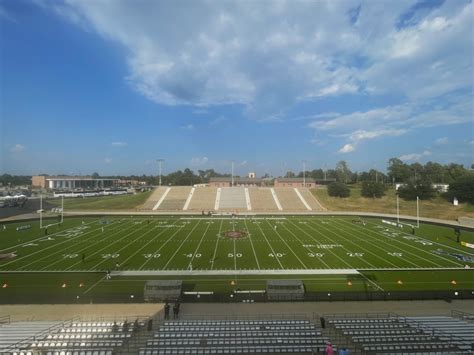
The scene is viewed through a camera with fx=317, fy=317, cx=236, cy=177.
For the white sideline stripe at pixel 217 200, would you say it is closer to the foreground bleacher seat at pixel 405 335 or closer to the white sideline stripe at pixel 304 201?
the white sideline stripe at pixel 304 201

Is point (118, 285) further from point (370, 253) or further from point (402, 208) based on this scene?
point (402, 208)

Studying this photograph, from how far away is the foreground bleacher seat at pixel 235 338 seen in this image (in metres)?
11.4

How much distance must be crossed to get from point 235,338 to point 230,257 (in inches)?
634

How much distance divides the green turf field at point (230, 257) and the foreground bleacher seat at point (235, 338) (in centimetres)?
734

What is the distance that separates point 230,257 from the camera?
93.3 ft

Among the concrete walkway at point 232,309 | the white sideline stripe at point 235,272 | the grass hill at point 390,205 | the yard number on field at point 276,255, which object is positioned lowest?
the concrete walkway at point 232,309

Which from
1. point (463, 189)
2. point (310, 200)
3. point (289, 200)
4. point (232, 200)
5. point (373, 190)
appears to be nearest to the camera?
point (463, 189)

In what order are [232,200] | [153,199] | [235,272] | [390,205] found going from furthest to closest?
[153,199] < [232,200] < [390,205] < [235,272]

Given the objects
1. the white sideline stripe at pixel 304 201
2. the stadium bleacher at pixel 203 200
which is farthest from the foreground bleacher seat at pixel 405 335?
the stadium bleacher at pixel 203 200

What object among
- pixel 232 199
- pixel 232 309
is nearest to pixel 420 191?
pixel 232 199

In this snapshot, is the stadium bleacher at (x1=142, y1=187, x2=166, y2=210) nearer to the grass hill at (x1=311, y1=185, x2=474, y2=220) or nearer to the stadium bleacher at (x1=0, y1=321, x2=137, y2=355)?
the grass hill at (x1=311, y1=185, x2=474, y2=220)

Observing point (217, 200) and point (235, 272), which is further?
point (217, 200)

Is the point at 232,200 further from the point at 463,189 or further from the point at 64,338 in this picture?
the point at 64,338

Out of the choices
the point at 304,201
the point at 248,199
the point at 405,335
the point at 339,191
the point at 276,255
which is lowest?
the point at 276,255
